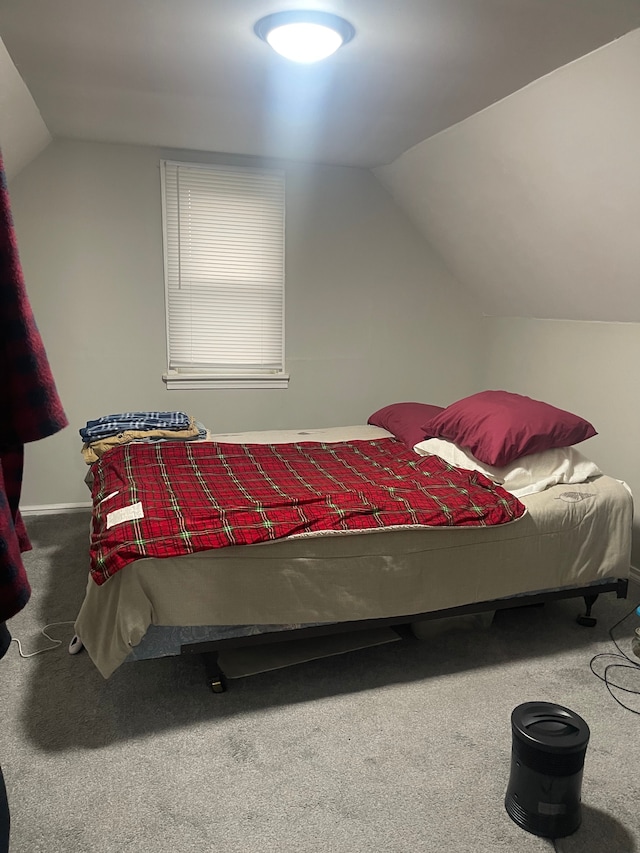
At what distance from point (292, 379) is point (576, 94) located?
2.31 m

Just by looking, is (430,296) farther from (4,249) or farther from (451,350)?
(4,249)

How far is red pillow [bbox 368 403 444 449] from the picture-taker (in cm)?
332

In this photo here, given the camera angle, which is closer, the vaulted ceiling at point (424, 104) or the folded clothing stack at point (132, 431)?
the vaulted ceiling at point (424, 104)

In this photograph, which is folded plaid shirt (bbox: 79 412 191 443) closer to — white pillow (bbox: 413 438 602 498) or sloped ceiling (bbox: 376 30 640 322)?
white pillow (bbox: 413 438 602 498)

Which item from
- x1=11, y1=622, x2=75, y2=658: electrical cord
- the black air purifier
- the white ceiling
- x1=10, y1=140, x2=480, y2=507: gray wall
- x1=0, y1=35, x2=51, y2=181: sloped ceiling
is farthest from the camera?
x1=10, y1=140, x2=480, y2=507: gray wall

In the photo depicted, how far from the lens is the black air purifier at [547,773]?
1643 mm

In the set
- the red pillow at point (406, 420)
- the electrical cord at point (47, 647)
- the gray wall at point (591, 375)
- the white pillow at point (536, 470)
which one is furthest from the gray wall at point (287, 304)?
the white pillow at point (536, 470)

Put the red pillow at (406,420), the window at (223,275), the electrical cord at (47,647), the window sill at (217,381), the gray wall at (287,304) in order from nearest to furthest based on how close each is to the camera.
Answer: the electrical cord at (47,647) < the red pillow at (406,420) < the gray wall at (287,304) < the window at (223,275) < the window sill at (217,381)

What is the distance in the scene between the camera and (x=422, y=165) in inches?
142

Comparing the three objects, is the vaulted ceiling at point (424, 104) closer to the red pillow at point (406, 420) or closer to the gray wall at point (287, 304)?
the gray wall at point (287, 304)

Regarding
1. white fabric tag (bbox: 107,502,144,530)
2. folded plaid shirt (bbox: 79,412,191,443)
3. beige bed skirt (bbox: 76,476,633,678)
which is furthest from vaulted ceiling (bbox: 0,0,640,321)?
white fabric tag (bbox: 107,502,144,530)

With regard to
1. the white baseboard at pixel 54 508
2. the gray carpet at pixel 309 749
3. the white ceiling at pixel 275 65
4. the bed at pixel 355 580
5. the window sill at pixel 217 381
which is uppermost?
the white ceiling at pixel 275 65

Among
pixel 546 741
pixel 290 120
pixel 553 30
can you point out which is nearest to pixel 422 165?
pixel 290 120

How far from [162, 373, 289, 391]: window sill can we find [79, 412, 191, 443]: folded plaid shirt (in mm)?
514
